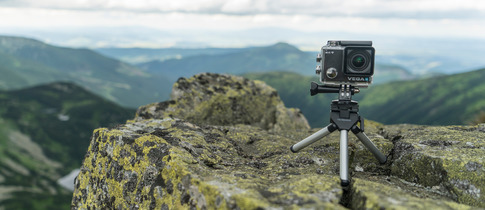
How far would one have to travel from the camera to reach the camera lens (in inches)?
264

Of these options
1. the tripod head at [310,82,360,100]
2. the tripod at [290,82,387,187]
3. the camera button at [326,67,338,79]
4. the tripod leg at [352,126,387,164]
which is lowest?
the tripod leg at [352,126,387,164]

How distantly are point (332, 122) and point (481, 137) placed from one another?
3.92m

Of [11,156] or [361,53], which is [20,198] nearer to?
[11,156]

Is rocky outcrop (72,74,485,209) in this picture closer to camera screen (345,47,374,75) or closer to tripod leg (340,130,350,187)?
tripod leg (340,130,350,187)

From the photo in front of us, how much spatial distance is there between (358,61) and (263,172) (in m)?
3.19

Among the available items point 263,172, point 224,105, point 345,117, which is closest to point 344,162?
point 345,117

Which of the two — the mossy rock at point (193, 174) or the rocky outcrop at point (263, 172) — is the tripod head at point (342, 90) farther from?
the mossy rock at point (193, 174)

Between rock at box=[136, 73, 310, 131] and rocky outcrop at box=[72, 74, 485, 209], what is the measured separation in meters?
4.96

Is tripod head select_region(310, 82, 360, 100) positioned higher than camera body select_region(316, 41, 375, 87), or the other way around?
camera body select_region(316, 41, 375, 87)

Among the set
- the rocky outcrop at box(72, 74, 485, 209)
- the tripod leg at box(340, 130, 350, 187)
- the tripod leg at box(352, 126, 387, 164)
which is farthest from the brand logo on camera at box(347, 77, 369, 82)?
the rocky outcrop at box(72, 74, 485, 209)

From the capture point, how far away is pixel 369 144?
6.66m

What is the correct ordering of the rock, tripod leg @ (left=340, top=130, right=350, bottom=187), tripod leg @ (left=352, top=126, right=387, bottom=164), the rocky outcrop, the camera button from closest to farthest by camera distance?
the rocky outcrop < tripod leg @ (left=340, top=130, right=350, bottom=187) < tripod leg @ (left=352, top=126, right=387, bottom=164) < the camera button < the rock

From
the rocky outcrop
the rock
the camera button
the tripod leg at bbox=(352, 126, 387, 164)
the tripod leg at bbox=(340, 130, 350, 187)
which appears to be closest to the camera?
the rocky outcrop

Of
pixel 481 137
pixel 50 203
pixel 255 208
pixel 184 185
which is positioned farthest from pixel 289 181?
pixel 50 203
